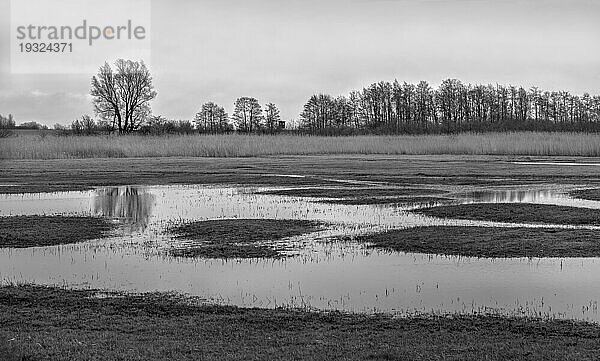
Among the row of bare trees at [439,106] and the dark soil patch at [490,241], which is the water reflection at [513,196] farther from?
the row of bare trees at [439,106]

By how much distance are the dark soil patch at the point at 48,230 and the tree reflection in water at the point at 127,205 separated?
64 cm

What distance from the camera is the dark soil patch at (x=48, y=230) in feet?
42.9

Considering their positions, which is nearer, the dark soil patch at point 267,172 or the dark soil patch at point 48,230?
the dark soil patch at point 48,230

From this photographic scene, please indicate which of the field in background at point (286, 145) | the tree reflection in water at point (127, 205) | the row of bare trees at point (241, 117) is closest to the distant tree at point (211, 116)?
the row of bare trees at point (241, 117)

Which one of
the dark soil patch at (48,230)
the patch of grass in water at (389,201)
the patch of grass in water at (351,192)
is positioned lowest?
the dark soil patch at (48,230)

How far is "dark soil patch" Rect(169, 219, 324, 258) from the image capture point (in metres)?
11.9

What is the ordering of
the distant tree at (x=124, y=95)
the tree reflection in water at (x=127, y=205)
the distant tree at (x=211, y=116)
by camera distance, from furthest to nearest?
the distant tree at (x=211, y=116)
the distant tree at (x=124, y=95)
the tree reflection in water at (x=127, y=205)

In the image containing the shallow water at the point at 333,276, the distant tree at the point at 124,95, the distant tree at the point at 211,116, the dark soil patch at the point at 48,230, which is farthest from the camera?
the distant tree at the point at 211,116

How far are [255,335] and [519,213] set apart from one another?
1089cm

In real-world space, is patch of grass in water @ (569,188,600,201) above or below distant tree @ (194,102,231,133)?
below

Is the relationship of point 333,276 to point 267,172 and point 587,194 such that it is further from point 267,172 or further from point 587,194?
point 267,172

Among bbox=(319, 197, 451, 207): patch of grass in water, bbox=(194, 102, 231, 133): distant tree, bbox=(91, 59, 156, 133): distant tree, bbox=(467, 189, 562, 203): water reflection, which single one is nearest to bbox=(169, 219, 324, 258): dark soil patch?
bbox=(319, 197, 451, 207): patch of grass in water

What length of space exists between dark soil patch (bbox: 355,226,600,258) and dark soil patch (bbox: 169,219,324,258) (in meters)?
1.71

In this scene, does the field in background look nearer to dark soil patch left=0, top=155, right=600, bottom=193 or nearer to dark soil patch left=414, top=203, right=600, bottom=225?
dark soil patch left=0, top=155, right=600, bottom=193
